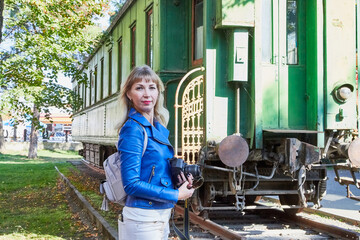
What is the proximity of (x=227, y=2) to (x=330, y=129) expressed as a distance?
95.4 inches

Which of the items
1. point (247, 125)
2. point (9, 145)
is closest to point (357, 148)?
point (247, 125)

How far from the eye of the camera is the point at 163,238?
2771mm

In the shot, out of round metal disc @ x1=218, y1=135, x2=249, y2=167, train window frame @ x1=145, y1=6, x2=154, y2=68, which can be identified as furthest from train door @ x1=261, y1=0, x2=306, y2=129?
train window frame @ x1=145, y1=6, x2=154, y2=68

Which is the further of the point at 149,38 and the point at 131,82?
the point at 149,38

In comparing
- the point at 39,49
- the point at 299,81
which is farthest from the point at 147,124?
the point at 39,49

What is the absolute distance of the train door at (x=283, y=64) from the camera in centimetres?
700

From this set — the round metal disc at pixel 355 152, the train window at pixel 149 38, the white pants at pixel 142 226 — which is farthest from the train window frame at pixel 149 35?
the white pants at pixel 142 226

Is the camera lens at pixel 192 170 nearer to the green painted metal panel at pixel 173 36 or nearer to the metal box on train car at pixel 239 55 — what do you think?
the metal box on train car at pixel 239 55

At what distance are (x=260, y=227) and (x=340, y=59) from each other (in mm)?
2939

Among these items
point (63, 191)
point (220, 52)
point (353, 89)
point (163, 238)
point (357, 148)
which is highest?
point (220, 52)

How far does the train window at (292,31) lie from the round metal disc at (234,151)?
6.35 feet

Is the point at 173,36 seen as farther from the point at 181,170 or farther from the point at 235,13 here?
the point at 181,170

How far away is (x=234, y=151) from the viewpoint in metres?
6.14

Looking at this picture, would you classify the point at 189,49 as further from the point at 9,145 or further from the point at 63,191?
the point at 9,145
